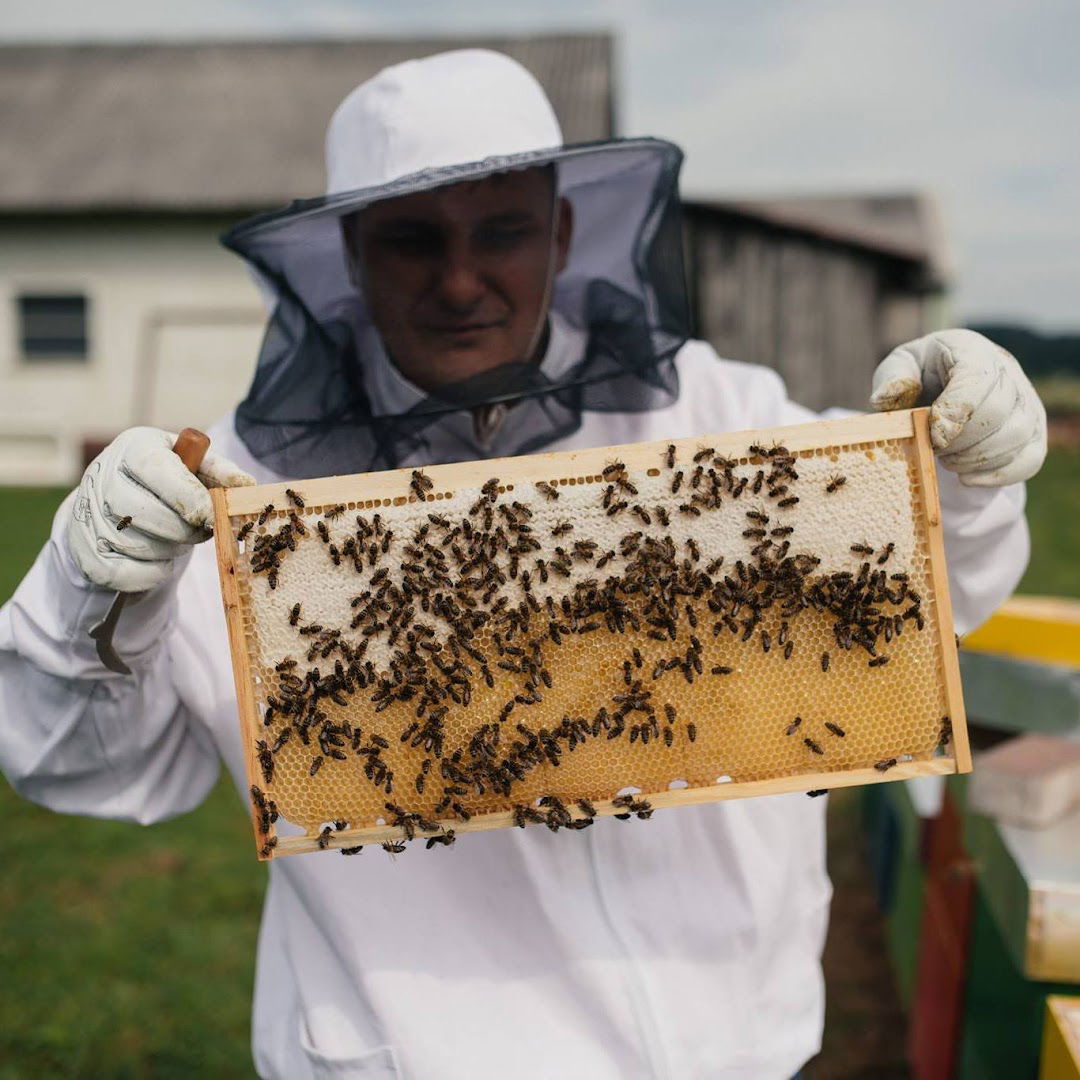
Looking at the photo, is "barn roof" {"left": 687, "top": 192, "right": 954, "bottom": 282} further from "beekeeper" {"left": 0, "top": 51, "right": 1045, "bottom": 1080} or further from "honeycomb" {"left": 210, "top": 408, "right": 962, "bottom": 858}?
"honeycomb" {"left": 210, "top": 408, "right": 962, "bottom": 858}

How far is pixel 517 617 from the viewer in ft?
7.01

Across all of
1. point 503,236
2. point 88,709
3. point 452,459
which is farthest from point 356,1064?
point 503,236

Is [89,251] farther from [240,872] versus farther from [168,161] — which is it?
[240,872]

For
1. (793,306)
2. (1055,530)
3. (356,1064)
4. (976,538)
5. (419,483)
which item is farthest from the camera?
(793,306)

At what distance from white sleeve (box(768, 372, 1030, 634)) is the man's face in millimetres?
728

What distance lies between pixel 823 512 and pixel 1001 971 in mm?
1815

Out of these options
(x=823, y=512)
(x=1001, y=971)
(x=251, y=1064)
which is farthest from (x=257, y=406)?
(x=251, y=1064)

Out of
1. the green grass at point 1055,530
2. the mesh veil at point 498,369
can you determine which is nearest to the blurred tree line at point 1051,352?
the green grass at point 1055,530

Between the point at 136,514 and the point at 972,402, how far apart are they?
175cm

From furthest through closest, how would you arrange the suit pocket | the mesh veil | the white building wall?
the white building wall → the mesh veil → the suit pocket

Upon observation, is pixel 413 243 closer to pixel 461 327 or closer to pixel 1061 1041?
pixel 461 327

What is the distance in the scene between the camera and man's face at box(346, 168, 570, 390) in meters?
2.69

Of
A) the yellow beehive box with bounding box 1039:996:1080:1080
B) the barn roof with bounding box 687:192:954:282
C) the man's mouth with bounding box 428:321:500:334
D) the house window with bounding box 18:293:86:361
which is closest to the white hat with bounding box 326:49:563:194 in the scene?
the man's mouth with bounding box 428:321:500:334

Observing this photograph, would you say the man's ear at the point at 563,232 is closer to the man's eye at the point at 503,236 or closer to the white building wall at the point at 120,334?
the man's eye at the point at 503,236
